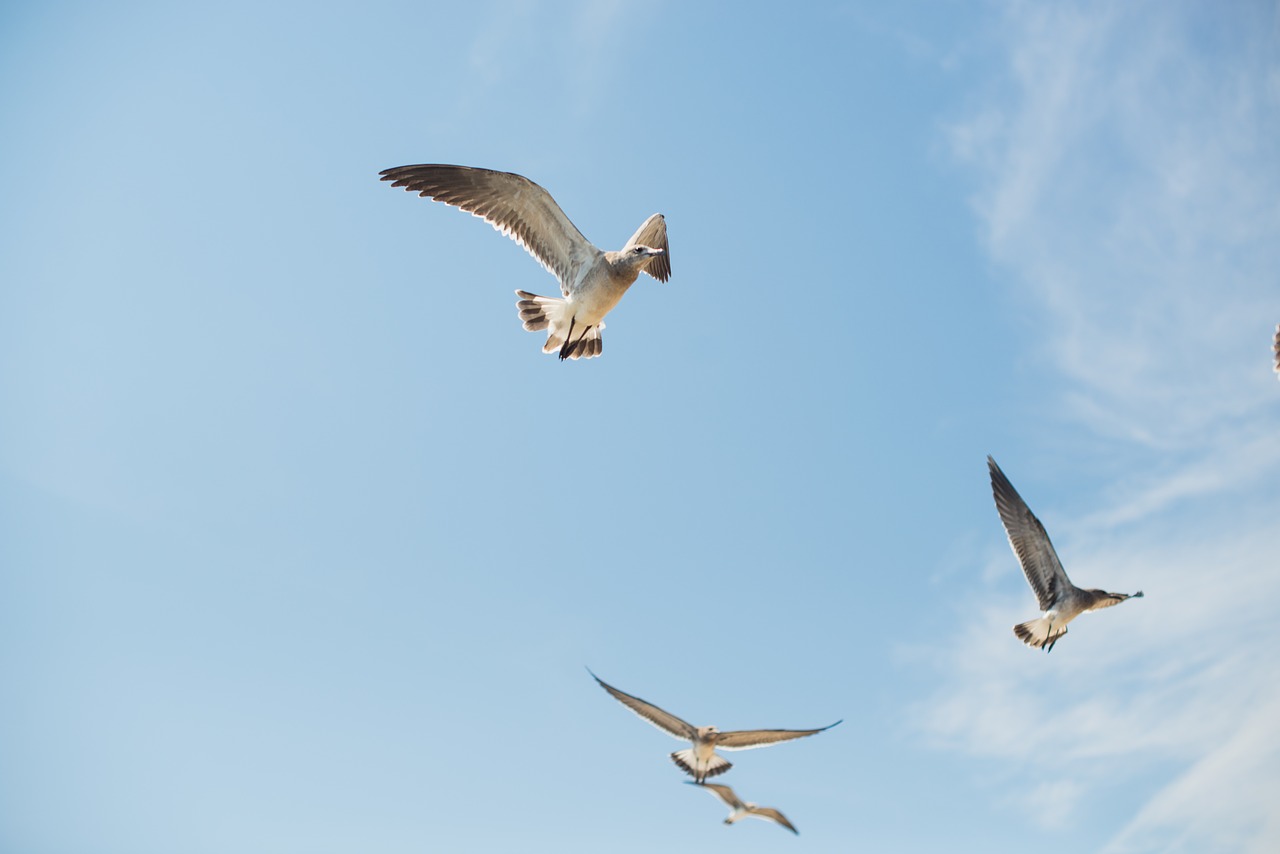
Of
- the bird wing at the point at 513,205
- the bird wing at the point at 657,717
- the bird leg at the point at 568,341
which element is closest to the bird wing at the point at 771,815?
the bird wing at the point at 657,717

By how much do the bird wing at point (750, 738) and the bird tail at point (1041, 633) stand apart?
544 cm

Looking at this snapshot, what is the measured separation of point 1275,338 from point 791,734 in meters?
7.52

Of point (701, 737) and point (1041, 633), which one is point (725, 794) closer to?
point (701, 737)

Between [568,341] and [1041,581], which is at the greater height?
[568,341]

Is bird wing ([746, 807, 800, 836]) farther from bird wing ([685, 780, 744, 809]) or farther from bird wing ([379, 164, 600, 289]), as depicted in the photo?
bird wing ([379, 164, 600, 289])

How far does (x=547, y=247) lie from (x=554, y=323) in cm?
103

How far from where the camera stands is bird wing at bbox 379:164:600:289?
492 inches

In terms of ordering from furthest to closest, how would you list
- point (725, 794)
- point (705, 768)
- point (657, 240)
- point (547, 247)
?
point (657, 240) < point (547, 247) < point (705, 768) < point (725, 794)

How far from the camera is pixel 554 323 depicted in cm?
1315

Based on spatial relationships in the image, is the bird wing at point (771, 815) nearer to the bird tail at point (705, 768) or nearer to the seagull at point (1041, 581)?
Result: the bird tail at point (705, 768)

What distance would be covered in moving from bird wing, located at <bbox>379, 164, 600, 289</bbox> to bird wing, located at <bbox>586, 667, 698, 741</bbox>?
547 centimetres

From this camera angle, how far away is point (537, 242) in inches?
516

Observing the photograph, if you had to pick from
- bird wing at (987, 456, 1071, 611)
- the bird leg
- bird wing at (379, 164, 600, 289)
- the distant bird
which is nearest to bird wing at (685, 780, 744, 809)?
the distant bird

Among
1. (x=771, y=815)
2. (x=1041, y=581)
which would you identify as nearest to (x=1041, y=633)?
(x=1041, y=581)
